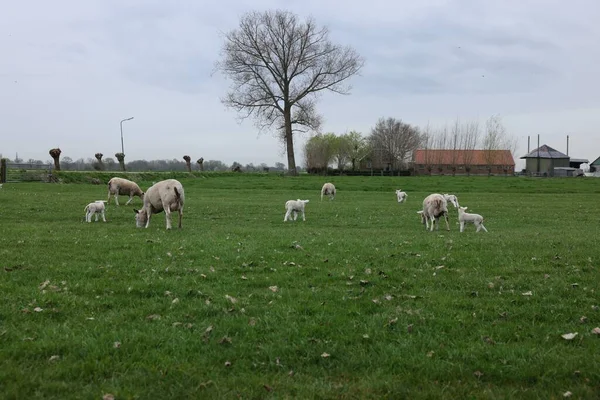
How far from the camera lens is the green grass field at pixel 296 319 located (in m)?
4.94

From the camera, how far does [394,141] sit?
10750 centimetres

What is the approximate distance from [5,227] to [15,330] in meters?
11.6

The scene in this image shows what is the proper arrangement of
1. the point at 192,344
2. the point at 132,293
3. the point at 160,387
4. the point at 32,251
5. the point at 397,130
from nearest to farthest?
the point at 160,387, the point at 192,344, the point at 132,293, the point at 32,251, the point at 397,130

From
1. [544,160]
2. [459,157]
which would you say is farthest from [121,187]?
[544,160]

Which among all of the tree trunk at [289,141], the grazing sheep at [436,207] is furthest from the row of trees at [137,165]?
the grazing sheep at [436,207]

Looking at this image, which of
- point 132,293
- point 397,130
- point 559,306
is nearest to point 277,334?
point 132,293

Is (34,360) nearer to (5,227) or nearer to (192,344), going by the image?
(192,344)

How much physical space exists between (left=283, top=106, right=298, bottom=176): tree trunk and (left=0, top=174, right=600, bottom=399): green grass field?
53.4m

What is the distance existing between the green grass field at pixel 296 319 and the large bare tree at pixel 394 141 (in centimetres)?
9588

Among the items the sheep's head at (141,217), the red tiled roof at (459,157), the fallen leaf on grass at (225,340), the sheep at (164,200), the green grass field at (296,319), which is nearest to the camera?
the green grass field at (296,319)

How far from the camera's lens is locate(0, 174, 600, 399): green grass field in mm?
4938

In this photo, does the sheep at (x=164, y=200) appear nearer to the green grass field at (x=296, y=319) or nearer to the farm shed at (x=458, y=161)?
the green grass field at (x=296, y=319)

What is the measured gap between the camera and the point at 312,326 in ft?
20.9

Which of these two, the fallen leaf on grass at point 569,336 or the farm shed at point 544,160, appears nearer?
the fallen leaf on grass at point 569,336
